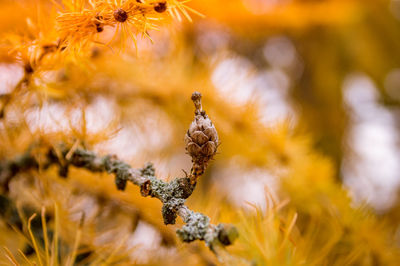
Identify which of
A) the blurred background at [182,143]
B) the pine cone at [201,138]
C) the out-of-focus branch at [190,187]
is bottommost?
the blurred background at [182,143]

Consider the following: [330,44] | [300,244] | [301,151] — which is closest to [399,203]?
[330,44]

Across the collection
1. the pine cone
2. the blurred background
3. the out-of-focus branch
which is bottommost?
the blurred background

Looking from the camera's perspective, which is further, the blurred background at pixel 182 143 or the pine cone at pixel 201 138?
the blurred background at pixel 182 143

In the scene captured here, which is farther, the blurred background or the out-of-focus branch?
the blurred background

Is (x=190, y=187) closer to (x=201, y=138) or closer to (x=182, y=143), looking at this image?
(x=201, y=138)

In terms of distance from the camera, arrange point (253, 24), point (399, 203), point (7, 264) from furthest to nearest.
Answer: point (399, 203)
point (253, 24)
point (7, 264)

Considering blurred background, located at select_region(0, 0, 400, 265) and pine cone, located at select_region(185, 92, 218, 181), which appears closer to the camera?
pine cone, located at select_region(185, 92, 218, 181)

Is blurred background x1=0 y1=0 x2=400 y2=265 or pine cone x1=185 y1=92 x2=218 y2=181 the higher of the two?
pine cone x1=185 y1=92 x2=218 y2=181

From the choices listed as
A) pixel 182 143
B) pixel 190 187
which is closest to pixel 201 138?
pixel 190 187

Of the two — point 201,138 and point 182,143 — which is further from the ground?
point 201,138

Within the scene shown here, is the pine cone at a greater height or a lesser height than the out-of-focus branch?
greater

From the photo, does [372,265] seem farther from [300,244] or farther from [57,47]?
[57,47]
